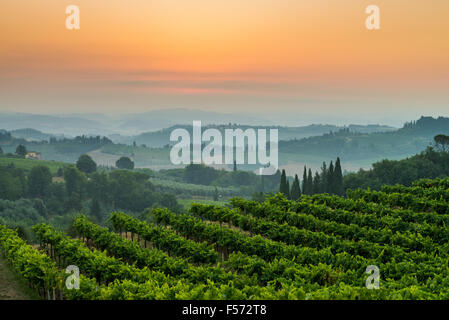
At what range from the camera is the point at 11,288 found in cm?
2452

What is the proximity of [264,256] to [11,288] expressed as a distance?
16.0 m

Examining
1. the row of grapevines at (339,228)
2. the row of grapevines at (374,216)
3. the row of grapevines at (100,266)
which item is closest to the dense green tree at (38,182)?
the row of grapevines at (339,228)

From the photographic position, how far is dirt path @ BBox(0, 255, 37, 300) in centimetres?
2281

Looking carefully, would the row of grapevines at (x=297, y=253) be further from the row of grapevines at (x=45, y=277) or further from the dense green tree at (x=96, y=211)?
the dense green tree at (x=96, y=211)

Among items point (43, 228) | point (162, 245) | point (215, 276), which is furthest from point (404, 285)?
point (43, 228)

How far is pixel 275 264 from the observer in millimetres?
20562

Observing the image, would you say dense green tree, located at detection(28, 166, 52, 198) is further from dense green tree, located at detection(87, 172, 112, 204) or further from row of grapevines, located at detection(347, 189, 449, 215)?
row of grapevines, located at detection(347, 189, 449, 215)

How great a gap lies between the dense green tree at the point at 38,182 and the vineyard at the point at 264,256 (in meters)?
126

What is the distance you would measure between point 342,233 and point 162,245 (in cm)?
1319

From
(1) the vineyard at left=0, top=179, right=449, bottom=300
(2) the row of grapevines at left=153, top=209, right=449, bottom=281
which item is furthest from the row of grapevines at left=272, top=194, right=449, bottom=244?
(2) the row of grapevines at left=153, top=209, right=449, bottom=281

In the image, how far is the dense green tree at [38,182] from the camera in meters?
151

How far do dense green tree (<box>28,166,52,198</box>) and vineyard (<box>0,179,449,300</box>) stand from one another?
126 m

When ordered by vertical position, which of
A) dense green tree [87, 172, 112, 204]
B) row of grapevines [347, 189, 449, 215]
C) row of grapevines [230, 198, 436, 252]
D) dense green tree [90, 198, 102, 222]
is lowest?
dense green tree [90, 198, 102, 222]
